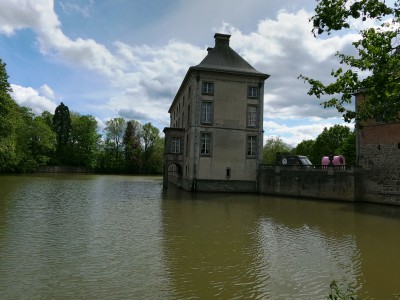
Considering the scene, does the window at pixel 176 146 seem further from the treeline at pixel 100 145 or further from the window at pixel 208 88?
the treeline at pixel 100 145

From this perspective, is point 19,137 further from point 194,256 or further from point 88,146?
point 194,256

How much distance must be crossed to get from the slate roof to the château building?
0.08 m

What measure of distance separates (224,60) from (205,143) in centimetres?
789

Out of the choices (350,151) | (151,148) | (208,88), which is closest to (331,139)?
(350,151)

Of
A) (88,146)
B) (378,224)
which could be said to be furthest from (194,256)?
(88,146)

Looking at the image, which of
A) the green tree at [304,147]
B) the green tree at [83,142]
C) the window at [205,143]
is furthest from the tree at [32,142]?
the green tree at [304,147]

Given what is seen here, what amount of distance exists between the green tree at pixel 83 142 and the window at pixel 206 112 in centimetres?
4891

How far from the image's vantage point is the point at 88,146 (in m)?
74.4

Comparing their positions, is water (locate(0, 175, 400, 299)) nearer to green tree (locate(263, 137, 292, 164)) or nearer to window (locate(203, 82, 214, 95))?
window (locate(203, 82, 214, 95))

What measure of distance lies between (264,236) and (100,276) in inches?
259

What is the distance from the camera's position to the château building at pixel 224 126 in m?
30.6

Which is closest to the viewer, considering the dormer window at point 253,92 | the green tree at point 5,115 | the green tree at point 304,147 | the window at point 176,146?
the green tree at point 5,115

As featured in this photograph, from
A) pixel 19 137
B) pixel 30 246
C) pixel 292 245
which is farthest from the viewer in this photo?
pixel 19 137

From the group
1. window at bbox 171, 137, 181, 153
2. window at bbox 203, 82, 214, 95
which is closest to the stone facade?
window at bbox 203, 82, 214, 95
